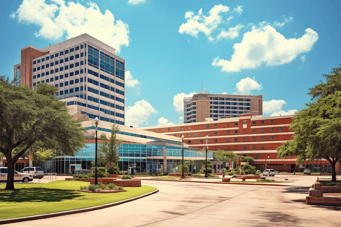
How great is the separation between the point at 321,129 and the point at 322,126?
0.79 ft

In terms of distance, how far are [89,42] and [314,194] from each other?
107813 millimetres

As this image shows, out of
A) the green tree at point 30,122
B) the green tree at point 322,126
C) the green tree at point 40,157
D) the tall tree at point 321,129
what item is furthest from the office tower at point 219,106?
the green tree at point 30,122

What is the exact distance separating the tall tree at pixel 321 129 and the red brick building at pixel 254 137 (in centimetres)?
7604

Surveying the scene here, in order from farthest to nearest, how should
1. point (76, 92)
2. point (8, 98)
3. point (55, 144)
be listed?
point (76, 92) → point (55, 144) → point (8, 98)

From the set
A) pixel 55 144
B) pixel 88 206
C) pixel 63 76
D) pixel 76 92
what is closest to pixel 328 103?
pixel 88 206

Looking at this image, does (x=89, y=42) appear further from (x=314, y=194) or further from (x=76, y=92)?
(x=314, y=194)

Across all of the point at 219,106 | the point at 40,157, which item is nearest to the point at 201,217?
the point at 40,157

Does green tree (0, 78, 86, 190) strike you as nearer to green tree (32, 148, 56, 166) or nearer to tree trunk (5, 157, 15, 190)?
tree trunk (5, 157, 15, 190)

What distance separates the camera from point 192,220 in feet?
40.3

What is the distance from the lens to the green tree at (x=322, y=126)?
70.9 feet

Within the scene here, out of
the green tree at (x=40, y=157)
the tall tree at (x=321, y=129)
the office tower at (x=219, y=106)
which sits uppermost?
the office tower at (x=219, y=106)

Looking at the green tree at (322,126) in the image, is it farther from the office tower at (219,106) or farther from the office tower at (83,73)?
the office tower at (219,106)

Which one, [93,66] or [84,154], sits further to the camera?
[93,66]

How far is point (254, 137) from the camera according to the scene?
359 feet
